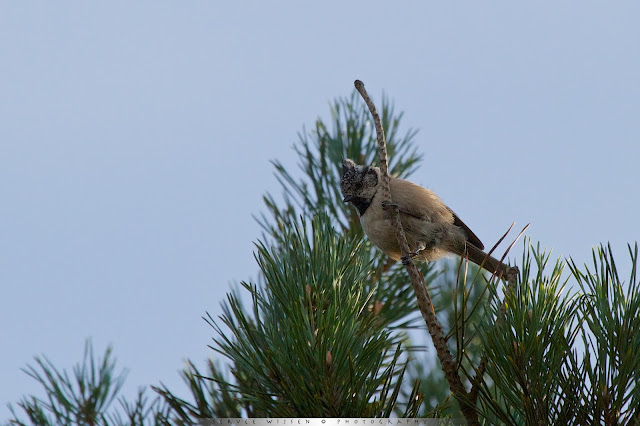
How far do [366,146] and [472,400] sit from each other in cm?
144

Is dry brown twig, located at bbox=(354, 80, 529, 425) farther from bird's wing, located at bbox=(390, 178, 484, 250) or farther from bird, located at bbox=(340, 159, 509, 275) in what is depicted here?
bird's wing, located at bbox=(390, 178, 484, 250)

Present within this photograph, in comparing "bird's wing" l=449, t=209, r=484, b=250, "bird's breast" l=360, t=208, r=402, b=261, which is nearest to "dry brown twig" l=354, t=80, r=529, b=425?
"bird's breast" l=360, t=208, r=402, b=261

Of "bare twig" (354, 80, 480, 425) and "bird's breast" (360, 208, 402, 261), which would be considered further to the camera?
"bird's breast" (360, 208, 402, 261)

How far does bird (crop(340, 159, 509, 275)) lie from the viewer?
6.86 feet

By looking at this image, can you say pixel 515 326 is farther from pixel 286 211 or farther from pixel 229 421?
pixel 286 211

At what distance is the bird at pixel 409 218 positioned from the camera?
2.09 metres

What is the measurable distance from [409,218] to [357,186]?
0.27 m

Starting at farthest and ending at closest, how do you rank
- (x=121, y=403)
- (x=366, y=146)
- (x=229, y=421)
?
(x=366, y=146) < (x=121, y=403) < (x=229, y=421)

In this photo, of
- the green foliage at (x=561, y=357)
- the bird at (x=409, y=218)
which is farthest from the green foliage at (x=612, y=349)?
the bird at (x=409, y=218)

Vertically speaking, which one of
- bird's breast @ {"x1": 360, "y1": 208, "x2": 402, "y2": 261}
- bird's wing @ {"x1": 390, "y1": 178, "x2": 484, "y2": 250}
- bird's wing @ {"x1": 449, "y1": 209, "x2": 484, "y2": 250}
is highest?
bird's wing @ {"x1": 390, "y1": 178, "x2": 484, "y2": 250}

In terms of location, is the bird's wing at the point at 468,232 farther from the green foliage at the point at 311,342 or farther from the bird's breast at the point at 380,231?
the green foliage at the point at 311,342

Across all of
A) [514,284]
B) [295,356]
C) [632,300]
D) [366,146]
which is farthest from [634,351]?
[366,146]

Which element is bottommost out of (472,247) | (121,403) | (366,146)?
A: (121,403)

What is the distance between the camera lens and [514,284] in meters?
1.10
